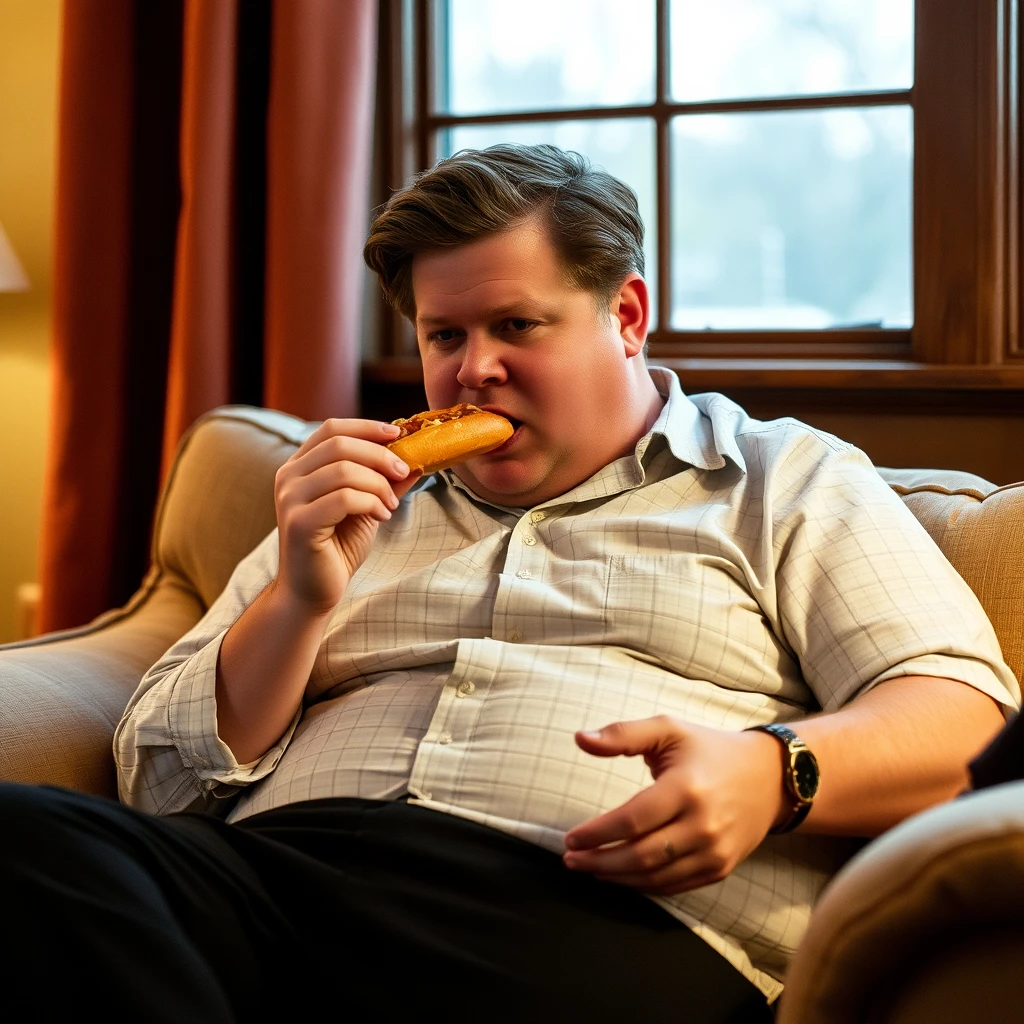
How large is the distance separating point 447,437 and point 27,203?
1904mm

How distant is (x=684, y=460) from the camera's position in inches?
55.5

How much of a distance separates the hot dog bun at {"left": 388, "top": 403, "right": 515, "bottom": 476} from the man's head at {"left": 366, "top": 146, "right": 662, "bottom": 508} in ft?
0.10

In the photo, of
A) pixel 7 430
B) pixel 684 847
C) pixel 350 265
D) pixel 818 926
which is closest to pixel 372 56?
pixel 350 265

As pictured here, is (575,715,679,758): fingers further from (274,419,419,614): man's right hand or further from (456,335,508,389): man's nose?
(456,335,508,389): man's nose

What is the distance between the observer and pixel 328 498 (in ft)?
4.09

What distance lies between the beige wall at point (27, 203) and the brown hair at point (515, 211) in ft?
5.11

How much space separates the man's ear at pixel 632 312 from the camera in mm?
1518

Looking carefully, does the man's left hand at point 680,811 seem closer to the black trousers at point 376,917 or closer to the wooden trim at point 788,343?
the black trousers at point 376,917

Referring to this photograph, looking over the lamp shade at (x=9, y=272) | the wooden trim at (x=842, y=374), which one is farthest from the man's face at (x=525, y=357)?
the lamp shade at (x=9, y=272)

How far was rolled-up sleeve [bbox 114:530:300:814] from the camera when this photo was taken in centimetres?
133

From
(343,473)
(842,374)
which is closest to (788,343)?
(842,374)

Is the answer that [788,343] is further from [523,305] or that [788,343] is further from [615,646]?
[615,646]

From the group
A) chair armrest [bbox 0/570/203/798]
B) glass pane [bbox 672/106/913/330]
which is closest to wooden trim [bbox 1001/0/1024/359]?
glass pane [bbox 672/106/913/330]

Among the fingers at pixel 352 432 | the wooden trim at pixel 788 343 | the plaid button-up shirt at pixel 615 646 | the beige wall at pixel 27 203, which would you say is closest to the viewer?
the plaid button-up shirt at pixel 615 646
